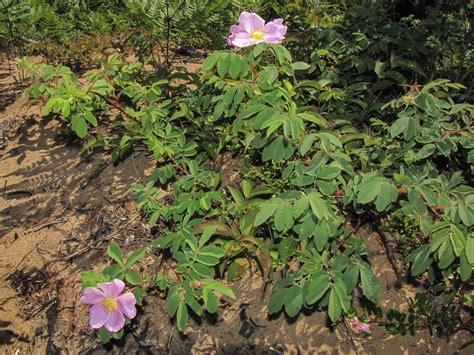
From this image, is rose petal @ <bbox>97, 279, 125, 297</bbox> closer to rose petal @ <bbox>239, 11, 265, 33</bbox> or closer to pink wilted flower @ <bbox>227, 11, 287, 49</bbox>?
pink wilted flower @ <bbox>227, 11, 287, 49</bbox>

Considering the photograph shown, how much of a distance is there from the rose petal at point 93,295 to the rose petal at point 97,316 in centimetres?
3

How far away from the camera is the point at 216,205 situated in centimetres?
220

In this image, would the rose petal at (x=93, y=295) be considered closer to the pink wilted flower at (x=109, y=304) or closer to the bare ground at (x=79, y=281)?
the pink wilted flower at (x=109, y=304)

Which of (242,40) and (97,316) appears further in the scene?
(242,40)

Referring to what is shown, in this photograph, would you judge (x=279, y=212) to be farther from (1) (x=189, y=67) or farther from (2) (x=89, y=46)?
(2) (x=89, y=46)

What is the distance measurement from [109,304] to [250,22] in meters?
1.30

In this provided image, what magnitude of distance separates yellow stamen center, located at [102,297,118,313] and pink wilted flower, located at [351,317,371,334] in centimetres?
92

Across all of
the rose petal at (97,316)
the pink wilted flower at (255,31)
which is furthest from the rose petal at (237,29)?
the rose petal at (97,316)

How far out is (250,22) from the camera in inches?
79.7

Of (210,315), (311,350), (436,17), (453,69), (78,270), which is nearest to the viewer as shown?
(311,350)

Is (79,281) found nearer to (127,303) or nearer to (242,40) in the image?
(127,303)

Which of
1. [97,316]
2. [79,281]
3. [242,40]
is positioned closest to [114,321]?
[97,316]

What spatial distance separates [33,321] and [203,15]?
180cm

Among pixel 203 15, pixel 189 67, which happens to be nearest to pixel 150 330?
pixel 203 15
